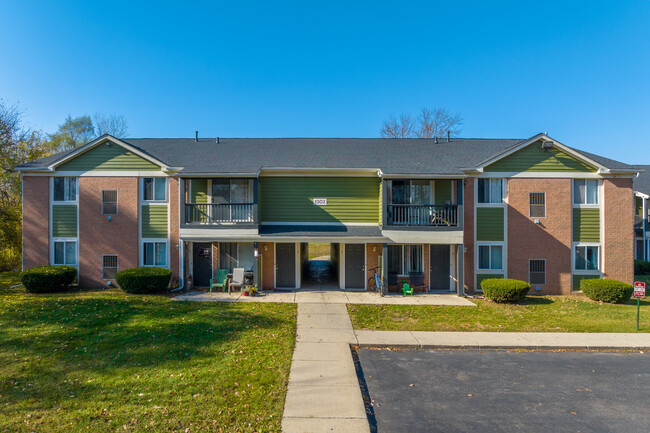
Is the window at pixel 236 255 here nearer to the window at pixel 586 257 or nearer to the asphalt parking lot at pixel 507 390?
the asphalt parking lot at pixel 507 390

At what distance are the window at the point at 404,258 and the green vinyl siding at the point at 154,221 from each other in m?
11.2

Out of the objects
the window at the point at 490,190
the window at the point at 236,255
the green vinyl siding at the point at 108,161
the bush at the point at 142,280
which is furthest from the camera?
the window at the point at 236,255

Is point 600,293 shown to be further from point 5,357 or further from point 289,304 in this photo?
point 5,357

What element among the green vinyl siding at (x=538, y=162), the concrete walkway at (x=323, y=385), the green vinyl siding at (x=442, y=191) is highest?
the green vinyl siding at (x=538, y=162)

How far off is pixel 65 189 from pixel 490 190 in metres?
20.8

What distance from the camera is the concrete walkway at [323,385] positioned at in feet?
15.4

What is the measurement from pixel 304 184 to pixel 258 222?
9.54ft

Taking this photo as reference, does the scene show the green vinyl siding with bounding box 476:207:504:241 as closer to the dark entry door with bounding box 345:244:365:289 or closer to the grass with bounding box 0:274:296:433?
the dark entry door with bounding box 345:244:365:289

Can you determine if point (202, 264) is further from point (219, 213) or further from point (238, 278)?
point (219, 213)

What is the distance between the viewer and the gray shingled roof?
1438 cm

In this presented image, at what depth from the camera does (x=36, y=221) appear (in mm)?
14797

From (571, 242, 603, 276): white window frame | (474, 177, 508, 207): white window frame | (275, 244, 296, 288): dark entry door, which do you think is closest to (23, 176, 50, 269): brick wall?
(275, 244, 296, 288): dark entry door

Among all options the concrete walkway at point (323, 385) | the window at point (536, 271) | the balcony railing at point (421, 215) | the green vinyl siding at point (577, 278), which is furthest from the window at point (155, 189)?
the green vinyl siding at point (577, 278)

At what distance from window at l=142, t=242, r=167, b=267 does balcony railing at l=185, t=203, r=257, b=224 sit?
7.14 feet
